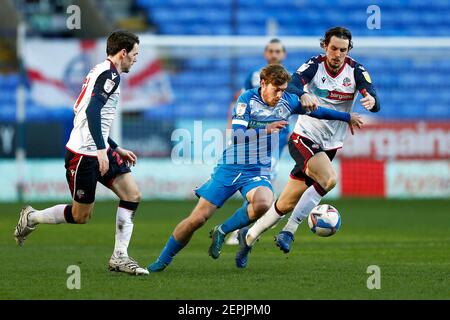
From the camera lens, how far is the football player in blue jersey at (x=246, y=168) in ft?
27.1

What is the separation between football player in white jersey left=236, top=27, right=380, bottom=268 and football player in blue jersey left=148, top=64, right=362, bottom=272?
383mm

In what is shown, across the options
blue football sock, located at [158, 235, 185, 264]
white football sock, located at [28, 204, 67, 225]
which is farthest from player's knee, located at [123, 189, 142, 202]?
white football sock, located at [28, 204, 67, 225]

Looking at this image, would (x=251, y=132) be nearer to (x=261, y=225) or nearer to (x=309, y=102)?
(x=309, y=102)

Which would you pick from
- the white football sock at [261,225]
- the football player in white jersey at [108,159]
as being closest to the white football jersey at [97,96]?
the football player in white jersey at [108,159]

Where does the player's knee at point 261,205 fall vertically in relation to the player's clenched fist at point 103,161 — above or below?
below

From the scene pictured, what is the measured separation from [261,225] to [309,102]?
122 cm

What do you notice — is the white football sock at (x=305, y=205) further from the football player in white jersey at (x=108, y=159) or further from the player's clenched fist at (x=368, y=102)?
the football player in white jersey at (x=108, y=159)

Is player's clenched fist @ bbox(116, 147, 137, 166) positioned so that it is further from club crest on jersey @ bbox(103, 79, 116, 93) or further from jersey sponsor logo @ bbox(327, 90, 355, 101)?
jersey sponsor logo @ bbox(327, 90, 355, 101)

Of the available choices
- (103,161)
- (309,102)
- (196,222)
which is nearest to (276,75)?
(309,102)

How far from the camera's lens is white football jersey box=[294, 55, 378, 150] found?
936 cm

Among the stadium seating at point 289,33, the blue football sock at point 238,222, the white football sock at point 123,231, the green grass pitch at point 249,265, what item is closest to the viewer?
the green grass pitch at point 249,265

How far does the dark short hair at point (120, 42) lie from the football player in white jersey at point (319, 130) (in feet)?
5.21
